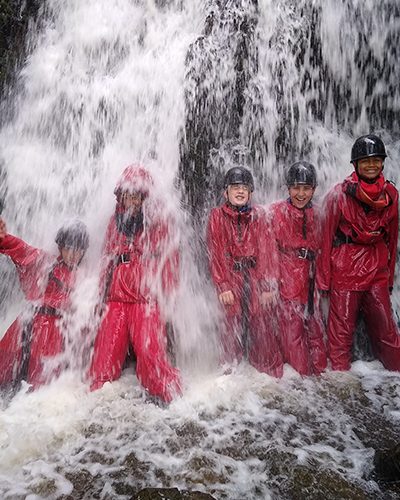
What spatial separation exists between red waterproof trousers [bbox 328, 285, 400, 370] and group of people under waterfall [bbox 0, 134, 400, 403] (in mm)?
12

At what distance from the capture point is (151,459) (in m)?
3.02

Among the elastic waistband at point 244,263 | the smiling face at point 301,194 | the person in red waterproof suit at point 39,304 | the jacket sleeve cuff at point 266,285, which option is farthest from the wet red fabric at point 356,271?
the person in red waterproof suit at point 39,304

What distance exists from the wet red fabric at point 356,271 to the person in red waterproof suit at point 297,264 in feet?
0.55

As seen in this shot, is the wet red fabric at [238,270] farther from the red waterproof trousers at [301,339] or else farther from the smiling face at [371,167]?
the smiling face at [371,167]

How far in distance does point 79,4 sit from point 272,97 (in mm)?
4191

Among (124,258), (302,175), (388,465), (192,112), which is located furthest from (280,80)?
(388,465)

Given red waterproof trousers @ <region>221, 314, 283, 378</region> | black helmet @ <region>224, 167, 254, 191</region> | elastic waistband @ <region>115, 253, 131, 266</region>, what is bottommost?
red waterproof trousers @ <region>221, 314, 283, 378</region>

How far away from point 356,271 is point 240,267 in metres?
1.37

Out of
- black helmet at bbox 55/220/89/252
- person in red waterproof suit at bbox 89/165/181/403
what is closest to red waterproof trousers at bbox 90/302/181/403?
person in red waterproof suit at bbox 89/165/181/403

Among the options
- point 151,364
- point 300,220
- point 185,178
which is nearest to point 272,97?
A: point 185,178

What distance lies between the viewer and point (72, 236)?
15.0 ft

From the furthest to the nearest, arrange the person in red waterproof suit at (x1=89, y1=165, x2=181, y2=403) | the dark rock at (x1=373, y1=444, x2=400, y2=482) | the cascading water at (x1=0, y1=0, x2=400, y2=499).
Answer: the cascading water at (x1=0, y1=0, x2=400, y2=499)
the person in red waterproof suit at (x1=89, y1=165, x2=181, y2=403)
the dark rock at (x1=373, y1=444, x2=400, y2=482)

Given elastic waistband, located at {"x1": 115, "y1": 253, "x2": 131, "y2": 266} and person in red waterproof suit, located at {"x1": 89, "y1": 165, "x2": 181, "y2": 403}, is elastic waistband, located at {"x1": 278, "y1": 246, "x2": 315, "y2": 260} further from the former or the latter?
elastic waistband, located at {"x1": 115, "y1": 253, "x2": 131, "y2": 266}

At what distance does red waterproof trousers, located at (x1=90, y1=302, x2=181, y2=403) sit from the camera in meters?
3.98
